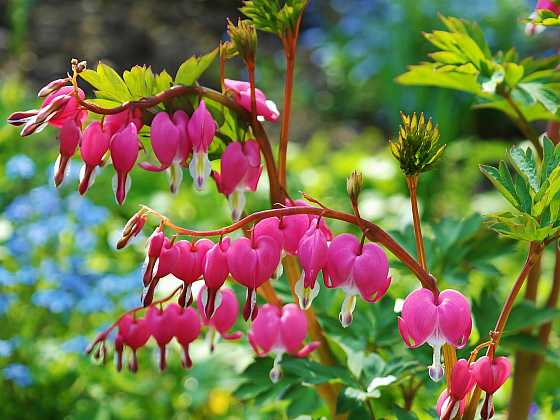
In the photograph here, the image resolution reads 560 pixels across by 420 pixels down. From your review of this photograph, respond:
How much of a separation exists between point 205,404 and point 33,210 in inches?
40.8

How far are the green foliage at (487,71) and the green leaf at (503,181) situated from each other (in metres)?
0.34

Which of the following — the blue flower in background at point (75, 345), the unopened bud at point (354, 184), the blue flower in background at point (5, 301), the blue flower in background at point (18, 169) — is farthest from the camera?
the blue flower in background at point (18, 169)

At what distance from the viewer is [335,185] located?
12.2ft

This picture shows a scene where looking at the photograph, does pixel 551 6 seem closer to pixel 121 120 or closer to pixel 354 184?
pixel 354 184

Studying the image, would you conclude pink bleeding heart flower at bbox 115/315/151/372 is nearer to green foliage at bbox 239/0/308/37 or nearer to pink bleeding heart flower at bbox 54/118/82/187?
pink bleeding heart flower at bbox 54/118/82/187

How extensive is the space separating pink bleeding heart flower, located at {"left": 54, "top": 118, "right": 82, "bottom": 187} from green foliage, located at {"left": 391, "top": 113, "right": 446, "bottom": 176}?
0.39 meters

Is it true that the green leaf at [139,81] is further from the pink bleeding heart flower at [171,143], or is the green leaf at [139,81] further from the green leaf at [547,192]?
the green leaf at [547,192]

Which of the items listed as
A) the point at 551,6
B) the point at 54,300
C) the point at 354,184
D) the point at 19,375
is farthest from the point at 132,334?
the point at 54,300

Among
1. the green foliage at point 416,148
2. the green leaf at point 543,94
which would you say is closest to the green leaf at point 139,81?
the green foliage at point 416,148

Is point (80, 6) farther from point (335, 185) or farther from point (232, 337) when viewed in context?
point (232, 337)

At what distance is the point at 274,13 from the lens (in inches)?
45.8

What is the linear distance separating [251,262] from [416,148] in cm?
24

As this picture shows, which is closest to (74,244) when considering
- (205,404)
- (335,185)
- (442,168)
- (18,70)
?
(205,404)

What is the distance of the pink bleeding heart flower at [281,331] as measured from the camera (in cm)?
129
